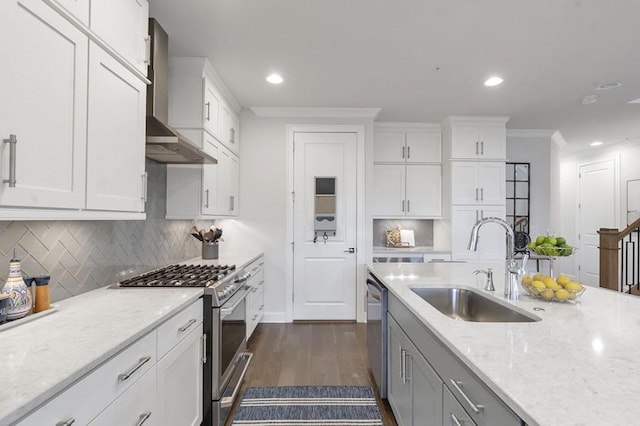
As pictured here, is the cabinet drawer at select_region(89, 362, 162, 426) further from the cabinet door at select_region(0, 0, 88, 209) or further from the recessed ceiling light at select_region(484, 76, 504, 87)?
the recessed ceiling light at select_region(484, 76, 504, 87)

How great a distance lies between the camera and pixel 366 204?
4.03 m

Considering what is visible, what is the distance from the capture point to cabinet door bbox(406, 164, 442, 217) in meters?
4.60

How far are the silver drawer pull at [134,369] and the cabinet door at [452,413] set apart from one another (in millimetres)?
1126

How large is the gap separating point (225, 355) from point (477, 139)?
397cm

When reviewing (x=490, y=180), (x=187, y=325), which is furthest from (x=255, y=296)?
(x=490, y=180)

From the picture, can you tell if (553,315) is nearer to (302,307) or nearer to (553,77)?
(553,77)

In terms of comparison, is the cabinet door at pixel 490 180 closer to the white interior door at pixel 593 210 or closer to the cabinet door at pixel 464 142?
the cabinet door at pixel 464 142

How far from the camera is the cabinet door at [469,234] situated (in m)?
4.27

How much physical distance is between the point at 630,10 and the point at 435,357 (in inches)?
100

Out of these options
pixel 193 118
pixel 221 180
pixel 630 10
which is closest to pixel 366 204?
pixel 221 180

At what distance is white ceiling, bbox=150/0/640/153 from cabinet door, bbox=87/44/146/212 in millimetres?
831

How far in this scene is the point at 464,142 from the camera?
429 centimetres

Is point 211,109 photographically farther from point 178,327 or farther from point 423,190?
point 423,190

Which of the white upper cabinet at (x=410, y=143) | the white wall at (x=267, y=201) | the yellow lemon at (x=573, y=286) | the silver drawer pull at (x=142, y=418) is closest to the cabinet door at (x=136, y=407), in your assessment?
the silver drawer pull at (x=142, y=418)
